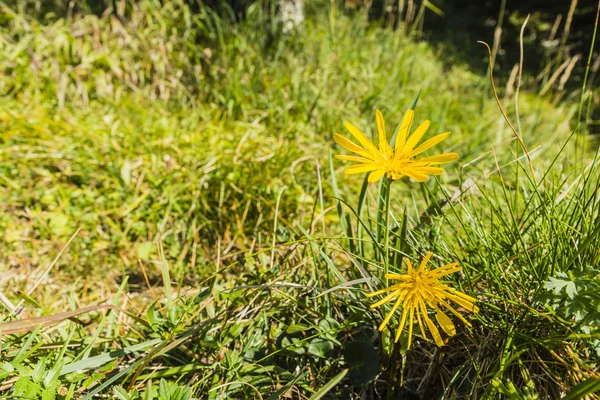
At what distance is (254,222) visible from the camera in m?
1.97

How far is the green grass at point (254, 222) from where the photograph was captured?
3.22ft

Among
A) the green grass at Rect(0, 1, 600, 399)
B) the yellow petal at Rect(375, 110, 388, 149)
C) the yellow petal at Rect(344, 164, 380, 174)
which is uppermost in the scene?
the yellow petal at Rect(375, 110, 388, 149)

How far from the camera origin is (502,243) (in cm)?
110

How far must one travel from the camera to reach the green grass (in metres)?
0.98

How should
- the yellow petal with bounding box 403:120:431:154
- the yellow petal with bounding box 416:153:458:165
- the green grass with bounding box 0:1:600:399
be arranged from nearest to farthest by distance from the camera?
the yellow petal with bounding box 416:153:458:165 → the yellow petal with bounding box 403:120:431:154 → the green grass with bounding box 0:1:600:399

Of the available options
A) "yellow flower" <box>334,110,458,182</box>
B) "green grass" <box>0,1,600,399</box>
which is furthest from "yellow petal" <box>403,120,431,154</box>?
"green grass" <box>0,1,600,399</box>

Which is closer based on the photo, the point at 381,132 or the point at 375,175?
the point at 375,175

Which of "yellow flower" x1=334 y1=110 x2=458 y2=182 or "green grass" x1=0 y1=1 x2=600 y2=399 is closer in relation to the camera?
"yellow flower" x1=334 y1=110 x2=458 y2=182

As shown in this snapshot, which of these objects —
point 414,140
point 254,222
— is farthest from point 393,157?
point 254,222

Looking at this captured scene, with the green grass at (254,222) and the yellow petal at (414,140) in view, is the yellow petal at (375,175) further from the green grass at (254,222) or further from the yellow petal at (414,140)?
the green grass at (254,222)

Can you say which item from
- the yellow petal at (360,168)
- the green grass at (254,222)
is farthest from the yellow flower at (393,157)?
the green grass at (254,222)

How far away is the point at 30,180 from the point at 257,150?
1.14m

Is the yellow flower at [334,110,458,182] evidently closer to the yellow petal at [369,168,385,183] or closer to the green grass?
the yellow petal at [369,168,385,183]

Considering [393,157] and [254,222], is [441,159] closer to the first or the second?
[393,157]
